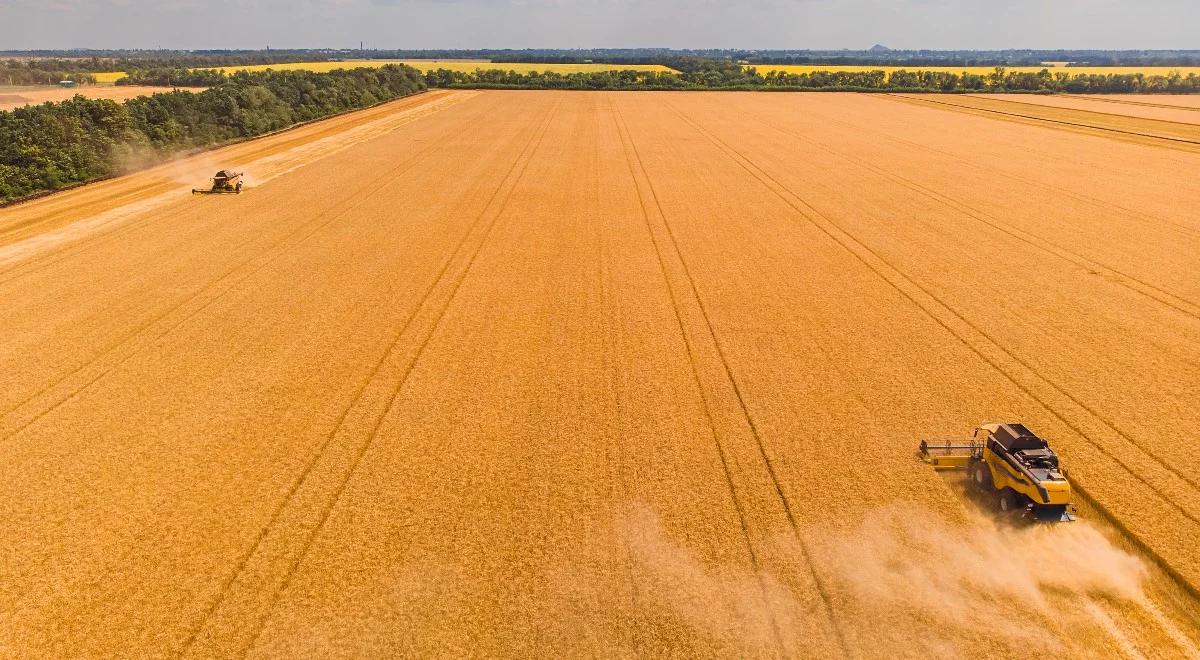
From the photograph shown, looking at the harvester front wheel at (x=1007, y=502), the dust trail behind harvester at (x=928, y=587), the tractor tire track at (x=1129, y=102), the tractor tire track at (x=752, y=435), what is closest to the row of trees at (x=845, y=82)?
the tractor tire track at (x=1129, y=102)

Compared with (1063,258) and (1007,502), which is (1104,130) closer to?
(1063,258)

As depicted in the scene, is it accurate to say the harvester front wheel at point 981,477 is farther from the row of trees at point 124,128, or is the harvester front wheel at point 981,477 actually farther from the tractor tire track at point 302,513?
the row of trees at point 124,128

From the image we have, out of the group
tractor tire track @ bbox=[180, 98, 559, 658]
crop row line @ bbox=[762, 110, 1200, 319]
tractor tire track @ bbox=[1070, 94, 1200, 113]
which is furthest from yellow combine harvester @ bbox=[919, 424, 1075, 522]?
tractor tire track @ bbox=[1070, 94, 1200, 113]

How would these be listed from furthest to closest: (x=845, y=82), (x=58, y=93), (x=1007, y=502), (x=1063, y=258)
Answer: (x=845, y=82), (x=58, y=93), (x=1063, y=258), (x=1007, y=502)

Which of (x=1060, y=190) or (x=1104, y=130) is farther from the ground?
(x=1104, y=130)

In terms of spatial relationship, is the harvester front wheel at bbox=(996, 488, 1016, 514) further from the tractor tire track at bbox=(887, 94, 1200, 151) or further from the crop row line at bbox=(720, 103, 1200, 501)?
the tractor tire track at bbox=(887, 94, 1200, 151)

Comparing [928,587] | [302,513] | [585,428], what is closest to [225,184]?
[302,513]

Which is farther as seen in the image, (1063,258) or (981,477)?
(1063,258)
